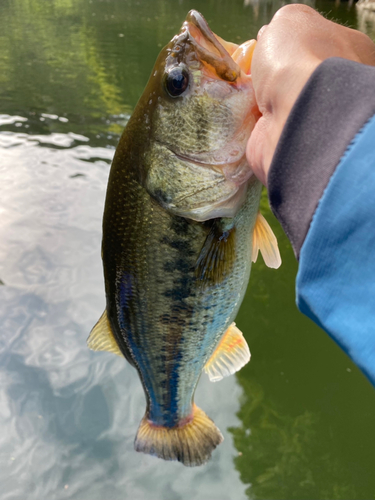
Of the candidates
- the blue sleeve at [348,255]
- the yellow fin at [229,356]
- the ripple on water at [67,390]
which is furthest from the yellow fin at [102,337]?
the ripple on water at [67,390]

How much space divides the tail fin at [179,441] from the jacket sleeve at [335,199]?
1400 mm

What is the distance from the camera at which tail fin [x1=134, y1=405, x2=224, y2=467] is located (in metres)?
1.97

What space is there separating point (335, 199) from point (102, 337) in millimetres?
1331

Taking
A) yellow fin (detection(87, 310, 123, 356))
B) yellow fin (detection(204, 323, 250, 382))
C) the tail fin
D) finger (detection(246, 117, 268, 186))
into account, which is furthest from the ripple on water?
finger (detection(246, 117, 268, 186))

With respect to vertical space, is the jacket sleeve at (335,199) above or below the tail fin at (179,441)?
above

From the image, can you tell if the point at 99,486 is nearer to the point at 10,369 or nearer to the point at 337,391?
the point at 10,369

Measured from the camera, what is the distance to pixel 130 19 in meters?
15.6

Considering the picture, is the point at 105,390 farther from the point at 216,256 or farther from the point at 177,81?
the point at 177,81

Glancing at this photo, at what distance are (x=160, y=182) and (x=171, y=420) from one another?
1168 mm

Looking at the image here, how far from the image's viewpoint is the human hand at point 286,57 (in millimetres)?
953

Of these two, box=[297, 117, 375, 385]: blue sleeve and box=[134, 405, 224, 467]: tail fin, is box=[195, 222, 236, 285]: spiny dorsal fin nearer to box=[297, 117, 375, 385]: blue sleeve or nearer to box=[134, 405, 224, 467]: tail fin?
box=[297, 117, 375, 385]: blue sleeve

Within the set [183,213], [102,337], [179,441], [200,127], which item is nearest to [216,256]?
[183,213]

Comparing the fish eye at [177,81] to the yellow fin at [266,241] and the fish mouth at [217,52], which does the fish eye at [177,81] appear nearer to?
the fish mouth at [217,52]

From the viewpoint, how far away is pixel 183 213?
1.40 meters
